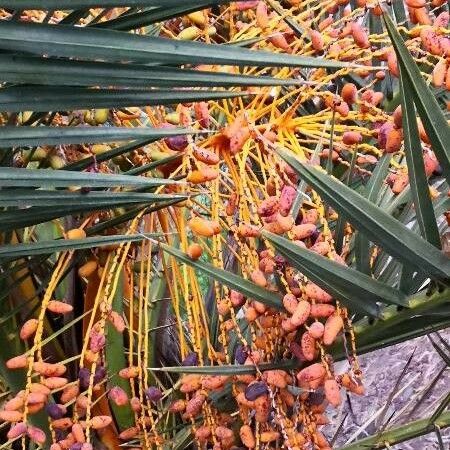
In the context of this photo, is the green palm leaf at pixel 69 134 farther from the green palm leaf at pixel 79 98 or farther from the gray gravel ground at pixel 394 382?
the gray gravel ground at pixel 394 382

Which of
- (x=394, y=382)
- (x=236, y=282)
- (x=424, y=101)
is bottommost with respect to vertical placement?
(x=394, y=382)

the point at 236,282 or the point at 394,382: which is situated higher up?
the point at 236,282

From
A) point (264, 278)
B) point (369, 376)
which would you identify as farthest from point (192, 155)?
point (369, 376)

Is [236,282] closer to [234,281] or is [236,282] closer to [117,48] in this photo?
[234,281]

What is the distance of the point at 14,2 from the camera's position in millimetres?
615

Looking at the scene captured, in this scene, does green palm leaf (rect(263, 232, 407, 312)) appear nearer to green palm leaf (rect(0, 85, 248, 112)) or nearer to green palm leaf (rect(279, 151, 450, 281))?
green palm leaf (rect(279, 151, 450, 281))

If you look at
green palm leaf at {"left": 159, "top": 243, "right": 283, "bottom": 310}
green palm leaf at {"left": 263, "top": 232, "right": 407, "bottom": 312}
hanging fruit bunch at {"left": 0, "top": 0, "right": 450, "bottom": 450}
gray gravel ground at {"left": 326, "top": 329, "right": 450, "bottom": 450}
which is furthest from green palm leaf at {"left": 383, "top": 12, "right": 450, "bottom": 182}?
gray gravel ground at {"left": 326, "top": 329, "right": 450, "bottom": 450}

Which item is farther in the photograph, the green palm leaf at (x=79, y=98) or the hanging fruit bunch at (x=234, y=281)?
the hanging fruit bunch at (x=234, y=281)

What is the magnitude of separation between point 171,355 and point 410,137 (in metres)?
0.78

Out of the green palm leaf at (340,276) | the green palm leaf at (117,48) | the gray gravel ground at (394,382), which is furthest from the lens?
the gray gravel ground at (394,382)

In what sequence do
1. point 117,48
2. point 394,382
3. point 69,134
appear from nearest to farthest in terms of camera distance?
point 117,48 → point 69,134 → point 394,382

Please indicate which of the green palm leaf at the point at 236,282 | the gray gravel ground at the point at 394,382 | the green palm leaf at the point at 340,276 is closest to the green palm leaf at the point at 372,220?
the green palm leaf at the point at 340,276

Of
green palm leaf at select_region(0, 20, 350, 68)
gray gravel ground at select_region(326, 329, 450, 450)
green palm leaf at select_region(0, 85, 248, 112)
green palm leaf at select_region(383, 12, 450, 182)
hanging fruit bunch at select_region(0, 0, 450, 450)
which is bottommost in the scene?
gray gravel ground at select_region(326, 329, 450, 450)

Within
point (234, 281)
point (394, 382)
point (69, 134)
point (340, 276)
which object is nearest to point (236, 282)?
point (234, 281)
